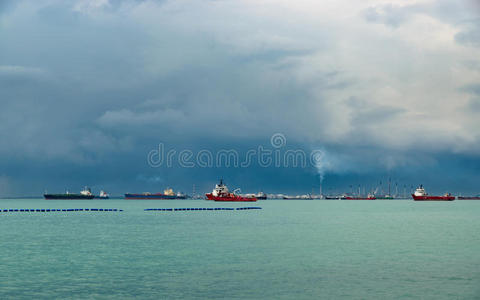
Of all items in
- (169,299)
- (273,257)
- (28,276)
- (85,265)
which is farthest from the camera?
(273,257)

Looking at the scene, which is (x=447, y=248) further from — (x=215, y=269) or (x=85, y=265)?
(x=85, y=265)

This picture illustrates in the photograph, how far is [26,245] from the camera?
7244cm

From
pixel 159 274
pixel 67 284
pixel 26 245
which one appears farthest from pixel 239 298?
pixel 26 245

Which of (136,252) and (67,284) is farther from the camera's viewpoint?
(136,252)

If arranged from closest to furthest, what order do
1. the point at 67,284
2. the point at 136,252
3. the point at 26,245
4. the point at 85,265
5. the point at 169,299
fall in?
the point at 169,299, the point at 67,284, the point at 85,265, the point at 136,252, the point at 26,245

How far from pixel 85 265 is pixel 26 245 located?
25.1m

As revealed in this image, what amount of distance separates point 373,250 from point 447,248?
10896mm

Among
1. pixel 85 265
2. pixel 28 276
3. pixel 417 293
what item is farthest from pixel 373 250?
pixel 28 276

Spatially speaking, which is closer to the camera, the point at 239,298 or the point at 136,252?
the point at 239,298

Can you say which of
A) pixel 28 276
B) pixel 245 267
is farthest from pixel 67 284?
pixel 245 267

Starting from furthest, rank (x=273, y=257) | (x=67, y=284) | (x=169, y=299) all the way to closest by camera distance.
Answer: (x=273, y=257), (x=67, y=284), (x=169, y=299)

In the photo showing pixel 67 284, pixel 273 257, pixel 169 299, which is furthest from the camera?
pixel 273 257

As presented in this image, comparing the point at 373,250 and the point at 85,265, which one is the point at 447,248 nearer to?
the point at 373,250

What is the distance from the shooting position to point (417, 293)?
126 ft
